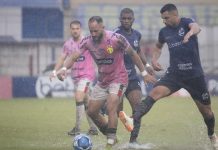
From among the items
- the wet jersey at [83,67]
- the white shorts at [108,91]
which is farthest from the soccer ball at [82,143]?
the wet jersey at [83,67]

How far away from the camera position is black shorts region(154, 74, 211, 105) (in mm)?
10375

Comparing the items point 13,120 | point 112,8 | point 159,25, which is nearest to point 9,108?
point 13,120

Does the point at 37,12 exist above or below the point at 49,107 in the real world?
above

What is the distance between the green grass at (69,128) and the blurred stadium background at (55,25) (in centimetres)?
1244

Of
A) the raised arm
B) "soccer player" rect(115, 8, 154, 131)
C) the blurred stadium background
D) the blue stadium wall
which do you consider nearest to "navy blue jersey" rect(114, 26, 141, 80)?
"soccer player" rect(115, 8, 154, 131)

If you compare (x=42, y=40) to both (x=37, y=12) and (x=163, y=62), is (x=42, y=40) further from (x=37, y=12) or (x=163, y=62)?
(x=163, y=62)

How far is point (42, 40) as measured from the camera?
35156mm

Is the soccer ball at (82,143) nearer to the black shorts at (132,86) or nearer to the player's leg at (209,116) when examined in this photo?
the player's leg at (209,116)

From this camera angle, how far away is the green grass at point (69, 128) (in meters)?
11.1

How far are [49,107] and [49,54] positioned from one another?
40.9 ft

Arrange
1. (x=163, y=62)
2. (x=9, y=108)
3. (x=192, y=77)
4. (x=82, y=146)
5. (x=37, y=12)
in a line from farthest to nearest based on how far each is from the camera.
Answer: (x=37, y=12) → (x=163, y=62) → (x=9, y=108) → (x=192, y=77) → (x=82, y=146)

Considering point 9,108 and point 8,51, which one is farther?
point 8,51

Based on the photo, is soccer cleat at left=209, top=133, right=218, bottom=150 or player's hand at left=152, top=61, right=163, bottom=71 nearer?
soccer cleat at left=209, top=133, right=218, bottom=150

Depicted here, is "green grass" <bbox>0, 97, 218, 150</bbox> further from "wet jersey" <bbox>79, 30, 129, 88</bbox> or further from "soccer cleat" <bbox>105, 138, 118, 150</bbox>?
"wet jersey" <bbox>79, 30, 129, 88</bbox>
